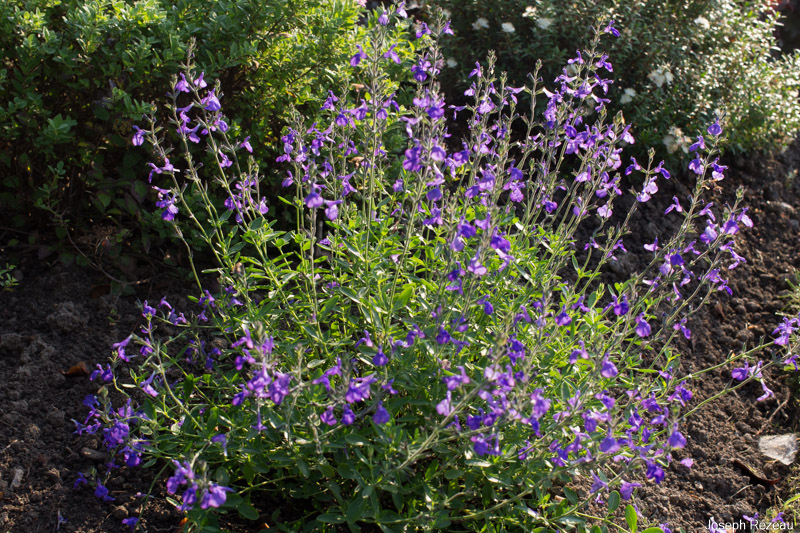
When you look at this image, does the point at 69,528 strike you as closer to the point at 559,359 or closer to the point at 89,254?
the point at 89,254

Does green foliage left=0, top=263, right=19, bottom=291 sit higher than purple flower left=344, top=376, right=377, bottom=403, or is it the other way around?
purple flower left=344, top=376, right=377, bottom=403

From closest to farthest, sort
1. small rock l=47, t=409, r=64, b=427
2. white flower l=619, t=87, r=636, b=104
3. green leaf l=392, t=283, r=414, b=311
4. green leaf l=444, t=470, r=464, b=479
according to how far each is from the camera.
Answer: green leaf l=444, t=470, r=464, b=479 → green leaf l=392, t=283, r=414, b=311 → small rock l=47, t=409, r=64, b=427 → white flower l=619, t=87, r=636, b=104

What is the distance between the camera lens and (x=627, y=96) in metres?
5.36

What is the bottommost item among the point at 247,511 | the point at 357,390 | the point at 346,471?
the point at 247,511

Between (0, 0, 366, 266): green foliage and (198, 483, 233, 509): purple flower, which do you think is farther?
(0, 0, 366, 266): green foliage

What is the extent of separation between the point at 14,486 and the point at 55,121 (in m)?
1.85

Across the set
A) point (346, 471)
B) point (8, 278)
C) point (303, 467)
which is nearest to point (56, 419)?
→ point (8, 278)

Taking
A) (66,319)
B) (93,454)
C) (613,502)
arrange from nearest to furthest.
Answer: (613,502) → (93,454) → (66,319)

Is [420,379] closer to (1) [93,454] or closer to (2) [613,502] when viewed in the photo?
(2) [613,502]

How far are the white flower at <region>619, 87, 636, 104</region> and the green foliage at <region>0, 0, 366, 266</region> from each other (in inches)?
90.5

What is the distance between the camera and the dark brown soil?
2.82 metres

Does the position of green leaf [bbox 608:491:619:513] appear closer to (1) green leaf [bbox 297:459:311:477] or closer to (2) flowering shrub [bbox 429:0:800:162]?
(1) green leaf [bbox 297:459:311:477]

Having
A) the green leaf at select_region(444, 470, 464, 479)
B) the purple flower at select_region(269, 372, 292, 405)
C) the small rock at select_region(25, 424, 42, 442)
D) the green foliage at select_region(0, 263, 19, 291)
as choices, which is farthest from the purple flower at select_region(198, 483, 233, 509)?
the green foliage at select_region(0, 263, 19, 291)

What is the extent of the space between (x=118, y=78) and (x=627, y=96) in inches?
146
